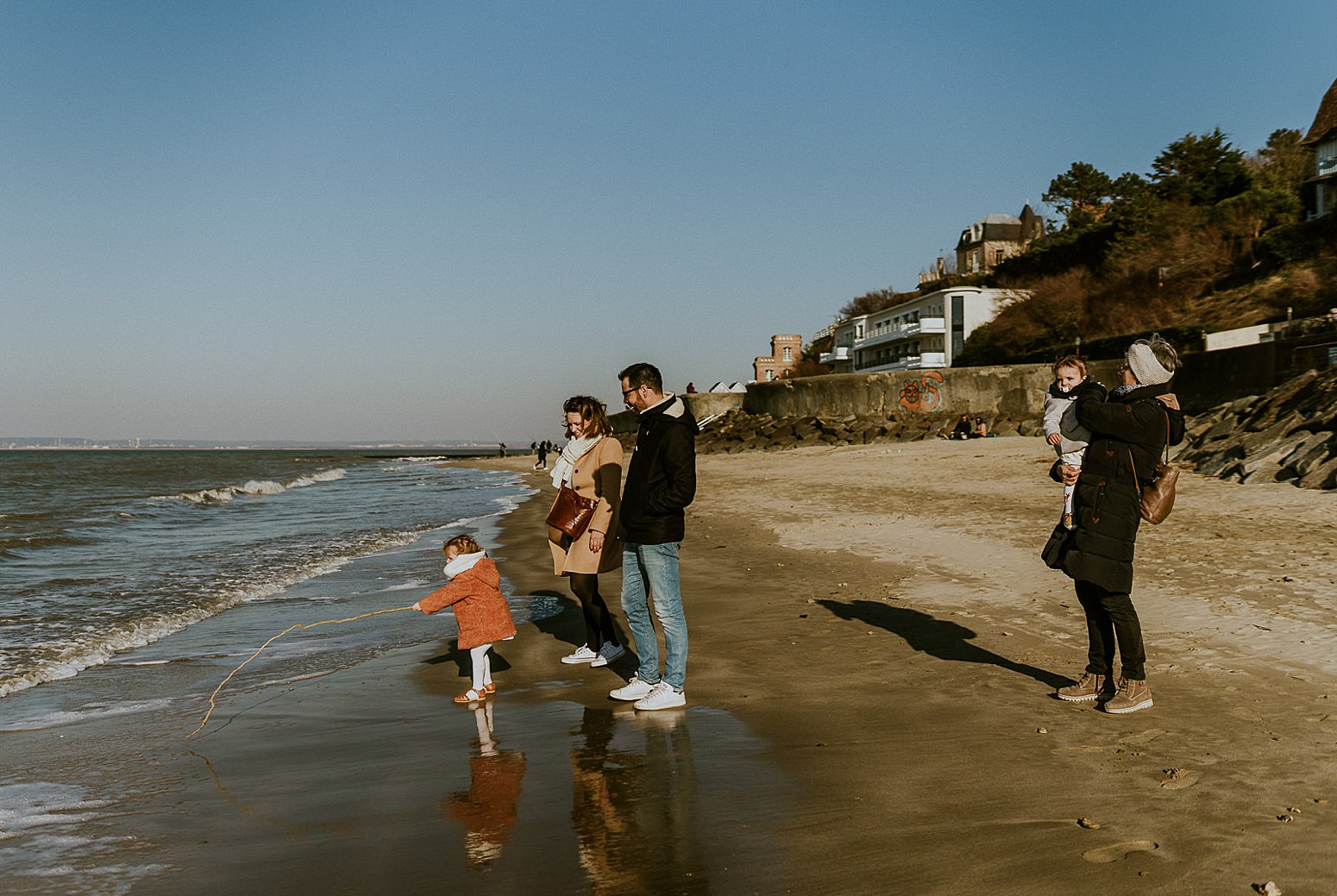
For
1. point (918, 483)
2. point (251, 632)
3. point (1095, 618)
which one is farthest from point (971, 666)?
point (918, 483)

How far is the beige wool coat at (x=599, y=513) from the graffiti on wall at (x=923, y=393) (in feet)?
109

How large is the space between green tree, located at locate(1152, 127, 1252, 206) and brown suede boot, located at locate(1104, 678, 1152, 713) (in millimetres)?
43708

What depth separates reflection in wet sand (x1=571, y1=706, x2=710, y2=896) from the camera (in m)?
3.25

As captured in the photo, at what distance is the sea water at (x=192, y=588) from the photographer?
24.0ft

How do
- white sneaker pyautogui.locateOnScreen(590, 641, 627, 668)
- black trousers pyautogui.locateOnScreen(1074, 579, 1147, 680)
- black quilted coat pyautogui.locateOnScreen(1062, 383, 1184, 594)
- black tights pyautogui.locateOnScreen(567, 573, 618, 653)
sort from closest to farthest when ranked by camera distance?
black quilted coat pyautogui.locateOnScreen(1062, 383, 1184, 594), black trousers pyautogui.locateOnScreen(1074, 579, 1147, 680), black tights pyautogui.locateOnScreen(567, 573, 618, 653), white sneaker pyautogui.locateOnScreen(590, 641, 627, 668)

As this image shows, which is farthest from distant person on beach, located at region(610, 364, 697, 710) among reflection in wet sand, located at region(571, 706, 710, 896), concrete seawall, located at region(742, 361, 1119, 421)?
concrete seawall, located at region(742, 361, 1119, 421)

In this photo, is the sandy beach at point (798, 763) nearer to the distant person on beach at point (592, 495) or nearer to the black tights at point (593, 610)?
the black tights at point (593, 610)

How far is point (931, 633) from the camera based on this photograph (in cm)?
719

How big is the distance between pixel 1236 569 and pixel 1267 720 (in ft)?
15.0

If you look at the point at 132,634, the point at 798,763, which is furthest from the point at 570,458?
the point at 132,634

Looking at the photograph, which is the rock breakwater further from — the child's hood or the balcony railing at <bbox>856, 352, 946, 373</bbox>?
the balcony railing at <bbox>856, 352, 946, 373</bbox>

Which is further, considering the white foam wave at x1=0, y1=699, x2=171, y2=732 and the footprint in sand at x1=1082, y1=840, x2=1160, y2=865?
the white foam wave at x1=0, y1=699, x2=171, y2=732

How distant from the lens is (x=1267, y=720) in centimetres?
477

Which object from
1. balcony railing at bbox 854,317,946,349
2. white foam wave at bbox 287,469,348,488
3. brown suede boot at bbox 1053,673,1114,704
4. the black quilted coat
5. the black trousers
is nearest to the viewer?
the black quilted coat
